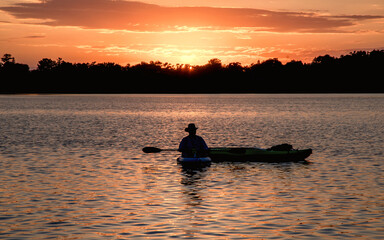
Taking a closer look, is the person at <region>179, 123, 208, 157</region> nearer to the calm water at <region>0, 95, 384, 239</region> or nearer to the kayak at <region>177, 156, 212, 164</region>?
the kayak at <region>177, 156, 212, 164</region>

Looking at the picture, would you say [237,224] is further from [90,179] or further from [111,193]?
[90,179]

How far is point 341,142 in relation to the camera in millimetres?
47125

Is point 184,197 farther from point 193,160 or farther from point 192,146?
point 192,146

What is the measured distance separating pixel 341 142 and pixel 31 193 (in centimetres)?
3121

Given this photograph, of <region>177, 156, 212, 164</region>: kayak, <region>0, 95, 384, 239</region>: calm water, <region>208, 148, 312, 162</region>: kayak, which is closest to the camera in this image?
<region>0, 95, 384, 239</region>: calm water

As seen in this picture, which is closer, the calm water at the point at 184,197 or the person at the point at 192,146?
the calm water at the point at 184,197

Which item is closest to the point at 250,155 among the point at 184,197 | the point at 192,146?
the point at 192,146

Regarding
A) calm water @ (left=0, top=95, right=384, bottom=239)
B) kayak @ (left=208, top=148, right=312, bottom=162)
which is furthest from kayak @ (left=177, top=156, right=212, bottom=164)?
kayak @ (left=208, top=148, right=312, bottom=162)

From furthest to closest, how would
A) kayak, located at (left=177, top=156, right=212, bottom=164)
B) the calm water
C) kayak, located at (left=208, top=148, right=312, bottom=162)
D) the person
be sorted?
1. kayak, located at (left=208, top=148, right=312, bottom=162)
2. the person
3. kayak, located at (left=177, top=156, right=212, bottom=164)
4. the calm water

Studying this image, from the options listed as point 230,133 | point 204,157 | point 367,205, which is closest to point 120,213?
point 367,205

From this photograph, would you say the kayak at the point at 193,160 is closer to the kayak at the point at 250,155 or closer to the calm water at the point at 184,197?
the calm water at the point at 184,197

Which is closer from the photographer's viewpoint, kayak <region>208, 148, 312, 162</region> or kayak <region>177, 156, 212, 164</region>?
kayak <region>177, 156, 212, 164</region>

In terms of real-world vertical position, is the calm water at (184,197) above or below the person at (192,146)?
below

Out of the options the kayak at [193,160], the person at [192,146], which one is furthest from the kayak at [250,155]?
the kayak at [193,160]
